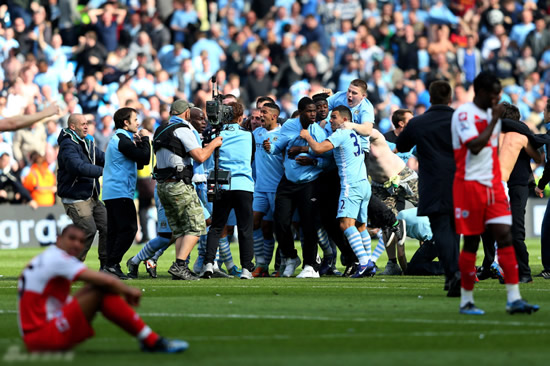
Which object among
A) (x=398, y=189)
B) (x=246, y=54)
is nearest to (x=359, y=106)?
(x=398, y=189)

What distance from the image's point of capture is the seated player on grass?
8.10 m

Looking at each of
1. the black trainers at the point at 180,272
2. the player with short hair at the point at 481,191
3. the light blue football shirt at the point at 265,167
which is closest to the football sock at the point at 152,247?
the black trainers at the point at 180,272

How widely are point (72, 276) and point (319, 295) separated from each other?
18.3 ft

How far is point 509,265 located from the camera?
10.9 m

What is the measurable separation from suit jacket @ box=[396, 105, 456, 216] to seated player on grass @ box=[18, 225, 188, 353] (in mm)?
5267

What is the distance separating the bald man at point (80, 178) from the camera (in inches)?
635

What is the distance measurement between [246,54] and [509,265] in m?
21.5

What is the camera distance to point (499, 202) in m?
11.0

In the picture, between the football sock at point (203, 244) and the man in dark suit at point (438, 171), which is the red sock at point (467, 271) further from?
the football sock at point (203, 244)

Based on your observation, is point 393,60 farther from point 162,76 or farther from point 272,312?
point 272,312

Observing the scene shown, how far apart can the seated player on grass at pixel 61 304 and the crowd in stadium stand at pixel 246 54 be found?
1560 cm

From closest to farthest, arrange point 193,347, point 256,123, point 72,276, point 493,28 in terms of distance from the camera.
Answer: point 72,276 < point 193,347 < point 256,123 < point 493,28

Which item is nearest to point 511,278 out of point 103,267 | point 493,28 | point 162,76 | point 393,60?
point 103,267

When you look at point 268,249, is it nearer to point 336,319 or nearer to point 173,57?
point 336,319
